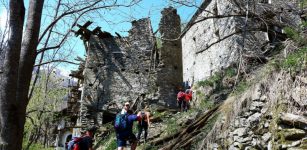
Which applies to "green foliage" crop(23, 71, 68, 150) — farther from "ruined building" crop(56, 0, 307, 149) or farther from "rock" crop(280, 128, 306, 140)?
"rock" crop(280, 128, 306, 140)

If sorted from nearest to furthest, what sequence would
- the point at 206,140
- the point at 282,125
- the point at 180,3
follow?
the point at 282,125, the point at 206,140, the point at 180,3

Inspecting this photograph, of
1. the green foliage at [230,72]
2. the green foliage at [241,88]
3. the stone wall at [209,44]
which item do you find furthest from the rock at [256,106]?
the green foliage at [230,72]

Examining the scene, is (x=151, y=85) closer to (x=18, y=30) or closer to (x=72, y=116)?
(x=72, y=116)

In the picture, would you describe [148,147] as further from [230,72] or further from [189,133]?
[230,72]

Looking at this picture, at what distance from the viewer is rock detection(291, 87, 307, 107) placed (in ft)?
17.2

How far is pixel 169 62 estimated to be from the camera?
20969 mm

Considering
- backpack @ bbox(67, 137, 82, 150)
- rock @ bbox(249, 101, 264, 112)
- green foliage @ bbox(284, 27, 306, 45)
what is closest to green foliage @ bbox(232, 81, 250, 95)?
rock @ bbox(249, 101, 264, 112)

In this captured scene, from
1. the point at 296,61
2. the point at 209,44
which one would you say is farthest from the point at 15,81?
the point at 209,44

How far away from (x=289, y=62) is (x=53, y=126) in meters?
28.2

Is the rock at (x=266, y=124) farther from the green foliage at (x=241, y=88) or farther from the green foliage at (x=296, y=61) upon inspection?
the green foliage at (x=241, y=88)

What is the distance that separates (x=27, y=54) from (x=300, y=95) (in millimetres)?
4194

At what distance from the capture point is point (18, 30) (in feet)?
15.6

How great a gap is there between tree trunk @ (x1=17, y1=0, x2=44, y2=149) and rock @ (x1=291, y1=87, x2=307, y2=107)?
13.3 ft

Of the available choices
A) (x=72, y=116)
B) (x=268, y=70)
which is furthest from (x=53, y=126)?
(x=268, y=70)
